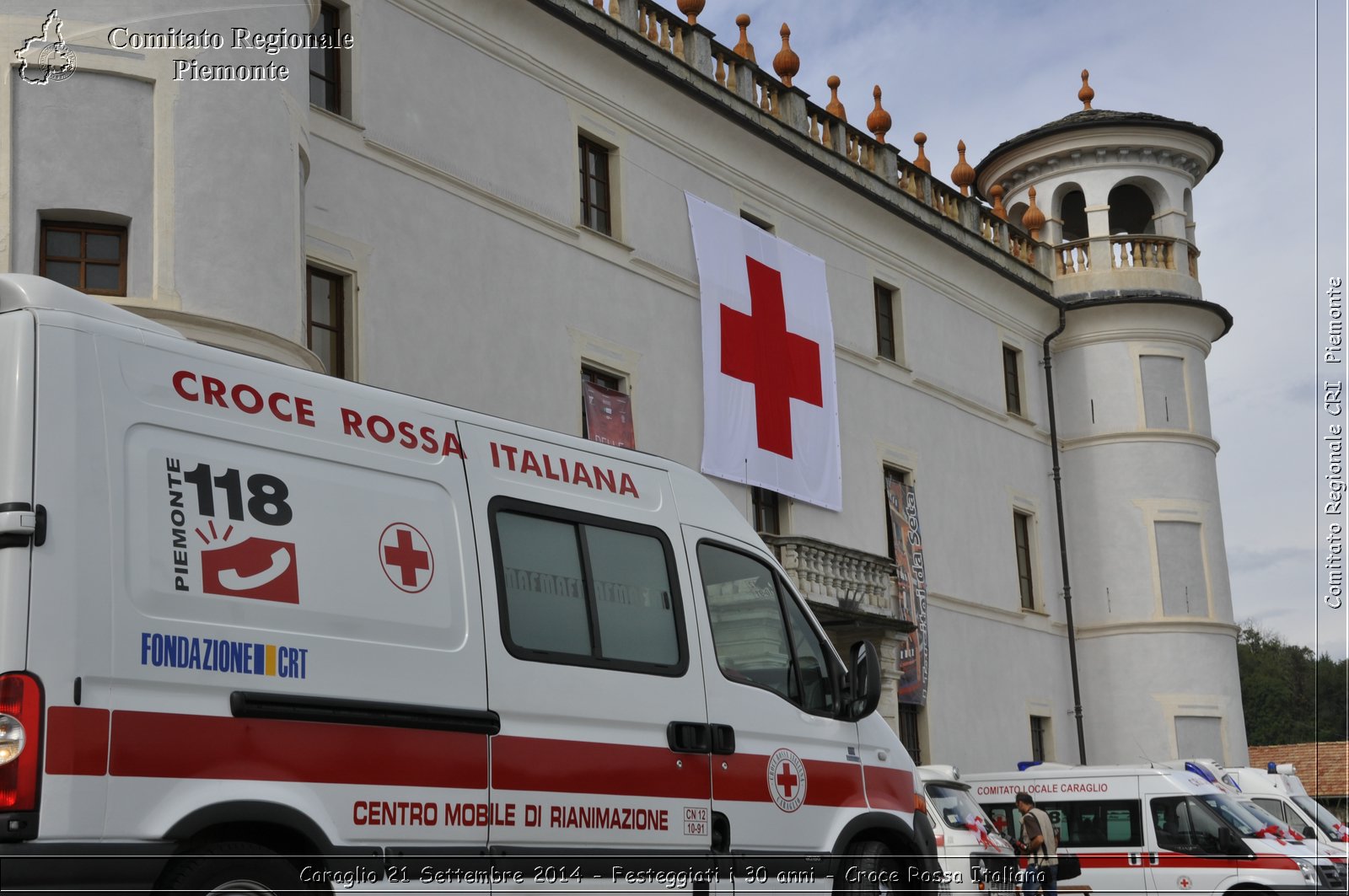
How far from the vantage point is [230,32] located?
14039 millimetres

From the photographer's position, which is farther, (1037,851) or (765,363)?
(765,363)

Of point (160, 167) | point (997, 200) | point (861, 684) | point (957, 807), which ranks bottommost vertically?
point (957, 807)

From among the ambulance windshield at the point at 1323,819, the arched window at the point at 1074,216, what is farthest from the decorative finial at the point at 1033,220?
the ambulance windshield at the point at 1323,819

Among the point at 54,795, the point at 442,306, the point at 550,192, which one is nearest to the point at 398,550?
the point at 54,795

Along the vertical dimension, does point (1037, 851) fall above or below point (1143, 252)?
below

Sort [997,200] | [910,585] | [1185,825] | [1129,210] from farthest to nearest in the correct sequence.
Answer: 1. [1129,210]
2. [997,200]
3. [910,585]
4. [1185,825]

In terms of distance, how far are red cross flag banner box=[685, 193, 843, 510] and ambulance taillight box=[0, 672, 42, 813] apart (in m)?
16.0

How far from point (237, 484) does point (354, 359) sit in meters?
10.1

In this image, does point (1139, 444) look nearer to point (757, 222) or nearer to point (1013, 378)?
point (1013, 378)

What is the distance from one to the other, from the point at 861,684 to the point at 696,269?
44.6ft

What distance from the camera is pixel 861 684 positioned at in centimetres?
948

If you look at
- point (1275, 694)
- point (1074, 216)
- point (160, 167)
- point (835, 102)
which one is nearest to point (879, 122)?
point (835, 102)

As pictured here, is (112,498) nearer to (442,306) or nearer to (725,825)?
(725,825)

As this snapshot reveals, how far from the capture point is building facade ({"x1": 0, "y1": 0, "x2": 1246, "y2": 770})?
532 inches
